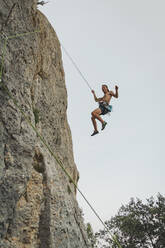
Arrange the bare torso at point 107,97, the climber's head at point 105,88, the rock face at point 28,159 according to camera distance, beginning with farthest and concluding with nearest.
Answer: the climber's head at point 105,88, the bare torso at point 107,97, the rock face at point 28,159

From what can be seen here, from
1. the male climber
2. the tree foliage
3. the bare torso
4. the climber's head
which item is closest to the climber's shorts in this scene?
the male climber

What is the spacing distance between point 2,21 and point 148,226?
29.3 metres

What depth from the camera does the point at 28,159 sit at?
6.46m

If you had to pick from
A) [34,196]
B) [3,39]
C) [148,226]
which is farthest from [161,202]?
[3,39]

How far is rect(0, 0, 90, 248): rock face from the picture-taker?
572 centimetres

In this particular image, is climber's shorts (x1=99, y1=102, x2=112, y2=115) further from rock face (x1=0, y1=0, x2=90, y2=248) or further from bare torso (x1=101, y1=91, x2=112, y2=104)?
rock face (x1=0, y1=0, x2=90, y2=248)

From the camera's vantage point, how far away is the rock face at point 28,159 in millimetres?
5719

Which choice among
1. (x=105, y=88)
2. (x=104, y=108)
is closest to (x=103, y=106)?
(x=104, y=108)

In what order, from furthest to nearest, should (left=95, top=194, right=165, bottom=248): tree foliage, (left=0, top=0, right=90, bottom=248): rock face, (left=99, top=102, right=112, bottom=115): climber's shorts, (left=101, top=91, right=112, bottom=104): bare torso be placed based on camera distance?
1. (left=95, top=194, right=165, bottom=248): tree foliage
2. (left=101, top=91, right=112, bottom=104): bare torso
3. (left=99, top=102, right=112, bottom=115): climber's shorts
4. (left=0, top=0, right=90, bottom=248): rock face

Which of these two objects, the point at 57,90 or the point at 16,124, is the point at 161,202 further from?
the point at 16,124

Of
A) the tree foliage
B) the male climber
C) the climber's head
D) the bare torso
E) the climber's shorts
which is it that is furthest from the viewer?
the tree foliage

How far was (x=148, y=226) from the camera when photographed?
28594 millimetres

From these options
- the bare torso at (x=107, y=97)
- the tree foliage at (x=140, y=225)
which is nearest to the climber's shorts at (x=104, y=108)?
the bare torso at (x=107, y=97)

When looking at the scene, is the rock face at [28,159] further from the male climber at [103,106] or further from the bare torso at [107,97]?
the bare torso at [107,97]
